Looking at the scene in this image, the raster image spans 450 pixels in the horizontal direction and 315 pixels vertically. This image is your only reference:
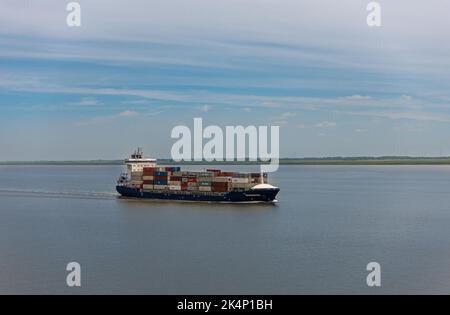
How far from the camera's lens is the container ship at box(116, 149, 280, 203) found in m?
42.7

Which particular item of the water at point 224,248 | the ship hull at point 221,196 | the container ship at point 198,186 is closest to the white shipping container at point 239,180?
the container ship at point 198,186

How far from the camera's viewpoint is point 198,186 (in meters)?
44.6

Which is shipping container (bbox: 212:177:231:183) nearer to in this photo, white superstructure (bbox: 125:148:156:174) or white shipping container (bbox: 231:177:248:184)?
white shipping container (bbox: 231:177:248:184)

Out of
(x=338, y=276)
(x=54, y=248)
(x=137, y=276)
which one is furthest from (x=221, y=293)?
(x=54, y=248)

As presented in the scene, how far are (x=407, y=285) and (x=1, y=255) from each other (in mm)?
16653

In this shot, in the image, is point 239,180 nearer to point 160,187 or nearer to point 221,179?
point 221,179

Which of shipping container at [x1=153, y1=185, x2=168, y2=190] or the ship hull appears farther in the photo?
shipping container at [x1=153, y1=185, x2=168, y2=190]

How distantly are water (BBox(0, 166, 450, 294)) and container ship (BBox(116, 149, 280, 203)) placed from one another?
1698mm

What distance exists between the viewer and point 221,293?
1717cm

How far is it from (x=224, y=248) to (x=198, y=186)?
2052 centimetres

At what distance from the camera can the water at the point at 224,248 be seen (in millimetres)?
18219

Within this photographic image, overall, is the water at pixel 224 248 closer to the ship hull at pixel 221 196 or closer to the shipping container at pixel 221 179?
the ship hull at pixel 221 196

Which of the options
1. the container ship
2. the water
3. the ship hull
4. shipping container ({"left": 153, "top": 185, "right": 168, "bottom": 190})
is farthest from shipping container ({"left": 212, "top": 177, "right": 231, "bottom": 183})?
shipping container ({"left": 153, "top": 185, "right": 168, "bottom": 190})

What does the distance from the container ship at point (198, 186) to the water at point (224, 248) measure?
1698 millimetres
